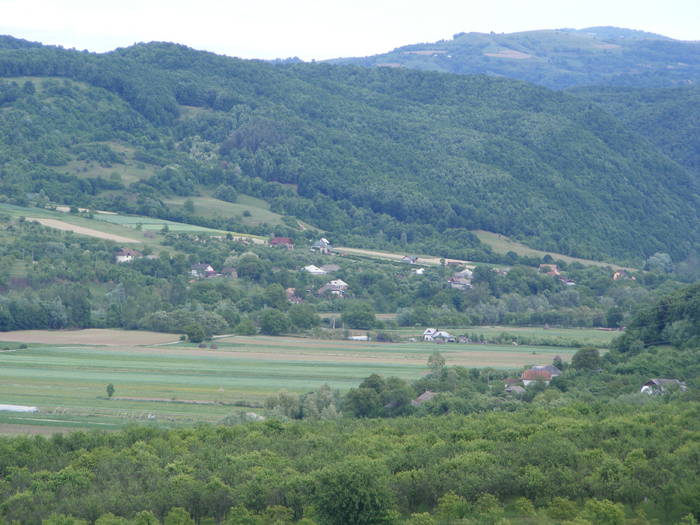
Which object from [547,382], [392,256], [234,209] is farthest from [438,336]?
[234,209]

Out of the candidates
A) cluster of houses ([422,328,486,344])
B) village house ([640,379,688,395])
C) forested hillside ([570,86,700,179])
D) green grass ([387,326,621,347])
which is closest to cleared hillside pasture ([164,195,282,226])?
green grass ([387,326,621,347])

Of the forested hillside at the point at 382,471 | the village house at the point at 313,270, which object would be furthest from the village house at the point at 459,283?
the forested hillside at the point at 382,471

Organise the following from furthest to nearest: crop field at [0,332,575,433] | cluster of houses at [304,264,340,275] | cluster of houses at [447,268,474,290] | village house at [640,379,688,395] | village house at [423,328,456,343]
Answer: cluster of houses at [304,264,340,275] < cluster of houses at [447,268,474,290] < village house at [423,328,456,343] < crop field at [0,332,575,433] < village house at [640,379,688,395]

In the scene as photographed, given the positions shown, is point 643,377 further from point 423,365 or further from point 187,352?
point 187,352

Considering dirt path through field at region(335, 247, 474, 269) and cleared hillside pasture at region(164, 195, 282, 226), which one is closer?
dirt path through field at region(335, 247, 474, 269)

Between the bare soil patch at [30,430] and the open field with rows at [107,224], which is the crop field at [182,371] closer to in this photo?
the bare soil patch at [30,430]

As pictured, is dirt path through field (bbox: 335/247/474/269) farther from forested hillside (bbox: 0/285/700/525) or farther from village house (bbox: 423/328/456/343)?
forested hillside (bbox: 0/285/700/525)
